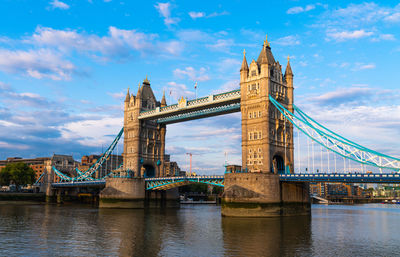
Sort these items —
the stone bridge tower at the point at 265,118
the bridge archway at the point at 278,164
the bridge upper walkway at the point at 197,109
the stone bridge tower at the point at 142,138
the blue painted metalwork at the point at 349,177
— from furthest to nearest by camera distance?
the stone bridge tower at the point at 142,138 < the bridge upper walkway at the point at 197,109 < the bridge archway at the point at 278,164 < the stone bridge tower at the point at 265,118 < the blue painted metalwork at the point at 349,177

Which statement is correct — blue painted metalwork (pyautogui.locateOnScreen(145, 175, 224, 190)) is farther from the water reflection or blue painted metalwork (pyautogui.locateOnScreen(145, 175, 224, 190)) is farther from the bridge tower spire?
the water reflection

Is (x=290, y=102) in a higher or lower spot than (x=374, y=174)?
higher

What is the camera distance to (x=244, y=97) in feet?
203

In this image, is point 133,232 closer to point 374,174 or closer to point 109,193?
point 374,174

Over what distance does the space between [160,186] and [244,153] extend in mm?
20786

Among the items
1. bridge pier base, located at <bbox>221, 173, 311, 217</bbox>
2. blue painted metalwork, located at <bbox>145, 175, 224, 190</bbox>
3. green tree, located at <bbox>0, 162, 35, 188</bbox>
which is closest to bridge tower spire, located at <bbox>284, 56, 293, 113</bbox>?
bridge pier base, located at <bbox>221, 173, 311, 217</bbox>

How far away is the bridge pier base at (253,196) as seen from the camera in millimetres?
51250

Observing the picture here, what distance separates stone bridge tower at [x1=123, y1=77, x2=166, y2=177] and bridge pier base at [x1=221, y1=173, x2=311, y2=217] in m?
31.8

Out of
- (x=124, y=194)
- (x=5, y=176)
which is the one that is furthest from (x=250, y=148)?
(x=5, y=176)

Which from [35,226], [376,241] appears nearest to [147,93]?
[35,226]

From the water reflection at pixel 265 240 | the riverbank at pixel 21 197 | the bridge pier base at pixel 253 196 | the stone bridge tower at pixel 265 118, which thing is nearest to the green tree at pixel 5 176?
the riverbank at pixel 21 197

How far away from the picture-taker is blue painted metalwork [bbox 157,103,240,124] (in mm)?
66938

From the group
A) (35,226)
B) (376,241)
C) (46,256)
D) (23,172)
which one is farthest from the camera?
(23,172)

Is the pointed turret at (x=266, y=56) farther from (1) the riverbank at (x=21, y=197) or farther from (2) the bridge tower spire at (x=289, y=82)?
(1) the riverbank at (x=21, y=197)
